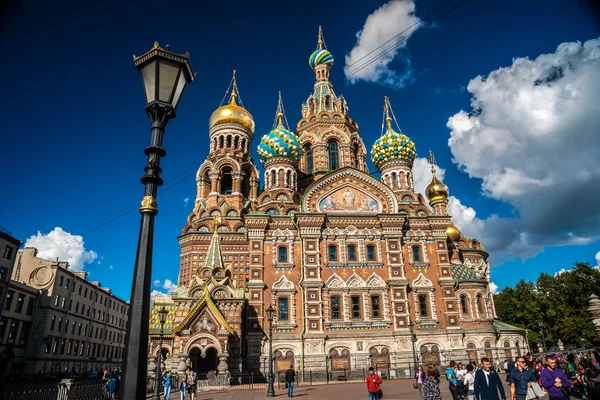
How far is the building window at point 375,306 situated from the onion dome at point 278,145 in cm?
1290

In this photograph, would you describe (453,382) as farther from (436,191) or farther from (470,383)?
(436,191)

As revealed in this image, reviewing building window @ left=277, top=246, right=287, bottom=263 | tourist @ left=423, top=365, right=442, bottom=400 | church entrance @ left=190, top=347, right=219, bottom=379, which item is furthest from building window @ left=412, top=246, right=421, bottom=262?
tourist @ left=423, top=365, right=442, bottom=400

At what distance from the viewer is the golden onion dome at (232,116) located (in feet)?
138

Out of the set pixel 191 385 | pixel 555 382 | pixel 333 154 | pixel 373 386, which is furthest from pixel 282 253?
pixel 555 382

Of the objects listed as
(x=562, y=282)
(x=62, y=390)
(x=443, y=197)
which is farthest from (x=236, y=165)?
(x=562, y=282)

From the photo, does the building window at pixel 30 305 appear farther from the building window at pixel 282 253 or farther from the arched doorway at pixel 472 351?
the arched doorway at pixel 472 351

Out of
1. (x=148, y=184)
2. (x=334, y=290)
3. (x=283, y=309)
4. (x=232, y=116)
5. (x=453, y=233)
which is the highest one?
(x=232, y=116)

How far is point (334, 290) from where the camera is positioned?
26.9 metres

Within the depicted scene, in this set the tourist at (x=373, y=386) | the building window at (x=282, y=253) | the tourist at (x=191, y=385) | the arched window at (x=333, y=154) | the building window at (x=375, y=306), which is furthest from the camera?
the arched window at (x=333, y=154)

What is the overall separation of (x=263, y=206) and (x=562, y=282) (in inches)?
1586

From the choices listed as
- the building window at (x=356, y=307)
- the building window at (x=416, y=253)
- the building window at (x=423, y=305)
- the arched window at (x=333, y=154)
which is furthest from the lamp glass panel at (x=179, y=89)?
the arched window at (x=333, y=154)

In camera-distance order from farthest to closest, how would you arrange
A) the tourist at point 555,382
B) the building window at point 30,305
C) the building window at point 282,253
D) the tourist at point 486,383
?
1. the building window at point 30,305
2. the building window at point 282,253
3. the tourist at point 486,383
4. the tourist at point 555,382

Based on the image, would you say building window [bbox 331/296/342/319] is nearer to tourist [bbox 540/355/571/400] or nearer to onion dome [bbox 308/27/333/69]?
tourist [bbox 540/355/571/400]

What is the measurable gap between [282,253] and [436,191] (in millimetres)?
14867
